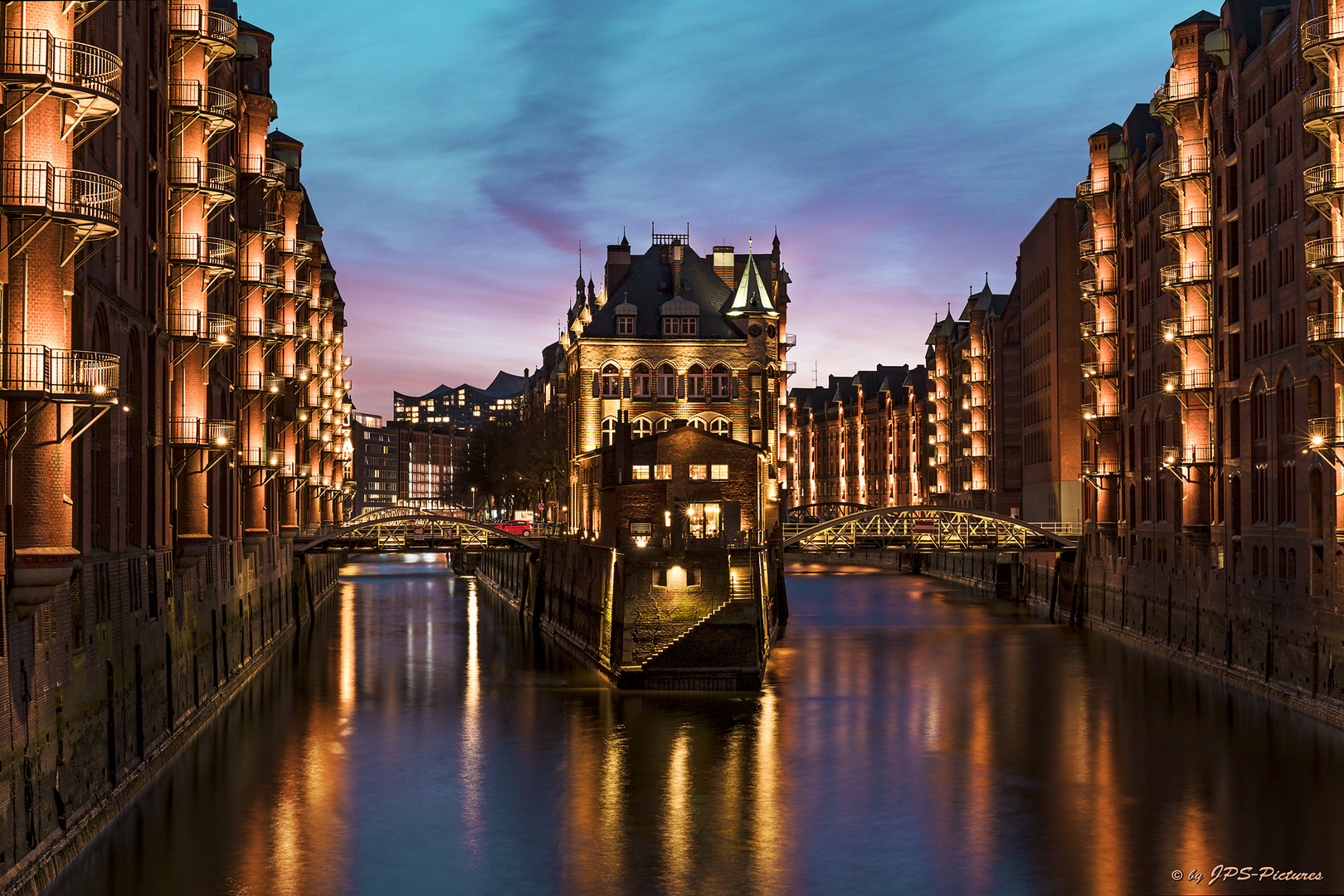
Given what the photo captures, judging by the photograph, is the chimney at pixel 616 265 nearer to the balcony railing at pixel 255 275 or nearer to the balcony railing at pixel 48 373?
the balcony railing at pixel 255 275

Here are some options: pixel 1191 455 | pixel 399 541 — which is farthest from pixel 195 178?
pixel 1191 455

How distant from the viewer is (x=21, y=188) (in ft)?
94.4

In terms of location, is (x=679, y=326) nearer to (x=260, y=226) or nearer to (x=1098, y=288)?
(x=1098, y=288)

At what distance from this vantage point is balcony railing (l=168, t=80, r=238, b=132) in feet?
166

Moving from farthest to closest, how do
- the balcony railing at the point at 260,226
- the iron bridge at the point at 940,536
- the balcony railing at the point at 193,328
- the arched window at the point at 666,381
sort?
the arched window at the point at 666,381
the iron bridge at the point at 940,536
the balcony railing at the point at 260,226
the balcony railing at the point at 193,328

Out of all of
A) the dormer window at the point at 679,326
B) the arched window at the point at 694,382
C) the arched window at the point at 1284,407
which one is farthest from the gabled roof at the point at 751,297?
the arched window at the point at 1284,407

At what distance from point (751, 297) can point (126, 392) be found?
59.7 m

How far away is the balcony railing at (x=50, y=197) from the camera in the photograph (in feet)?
94.1

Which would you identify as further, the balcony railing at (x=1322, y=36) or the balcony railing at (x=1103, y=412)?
the balcony railing at (x=1103, y=412)

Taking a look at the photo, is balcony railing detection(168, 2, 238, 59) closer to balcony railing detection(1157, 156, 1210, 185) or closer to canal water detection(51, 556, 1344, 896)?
canal water detection(51, 556, 1344, 896)

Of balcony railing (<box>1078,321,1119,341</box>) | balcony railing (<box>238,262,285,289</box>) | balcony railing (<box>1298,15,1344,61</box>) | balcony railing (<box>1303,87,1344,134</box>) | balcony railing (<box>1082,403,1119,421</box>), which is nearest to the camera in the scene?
balcony railing (<box>1298,15,1344,61</box>)

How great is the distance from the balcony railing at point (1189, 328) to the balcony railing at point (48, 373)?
51132 mm

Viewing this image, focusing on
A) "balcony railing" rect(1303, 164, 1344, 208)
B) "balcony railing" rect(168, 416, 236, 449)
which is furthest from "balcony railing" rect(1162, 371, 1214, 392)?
"balcony railing" rect(168, 416, 236, 449)

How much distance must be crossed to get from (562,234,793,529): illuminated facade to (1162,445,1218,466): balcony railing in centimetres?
2897
